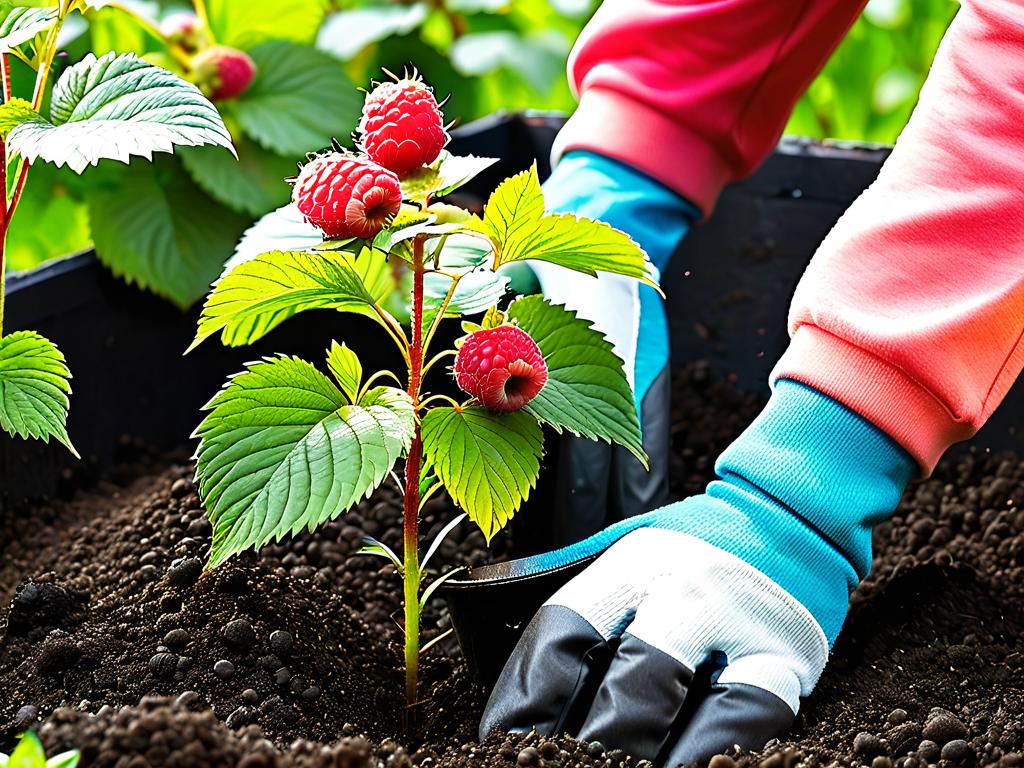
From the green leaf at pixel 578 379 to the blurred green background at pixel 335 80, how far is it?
77cm

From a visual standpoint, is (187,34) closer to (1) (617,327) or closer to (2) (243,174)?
(2) (243,174)

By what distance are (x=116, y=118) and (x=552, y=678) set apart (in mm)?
576

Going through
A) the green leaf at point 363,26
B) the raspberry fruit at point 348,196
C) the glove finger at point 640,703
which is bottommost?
the glove finger at point 640,703

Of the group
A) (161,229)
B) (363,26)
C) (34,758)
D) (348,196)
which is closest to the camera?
(34,758)

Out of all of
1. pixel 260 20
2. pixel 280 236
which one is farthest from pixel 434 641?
pixel 260 20

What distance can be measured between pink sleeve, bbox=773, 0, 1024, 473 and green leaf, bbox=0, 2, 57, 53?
2.29ft

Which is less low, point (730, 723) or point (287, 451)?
point (287, 451)

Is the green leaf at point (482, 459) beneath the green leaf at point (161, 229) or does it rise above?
beneath

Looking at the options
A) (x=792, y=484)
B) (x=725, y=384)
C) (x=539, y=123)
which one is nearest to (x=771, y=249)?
(x=725, y=384)

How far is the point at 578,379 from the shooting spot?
1066mm

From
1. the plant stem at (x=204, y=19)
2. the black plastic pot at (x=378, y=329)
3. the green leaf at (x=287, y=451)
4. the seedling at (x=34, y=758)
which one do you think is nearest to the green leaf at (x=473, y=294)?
the green leaf at (x=287, y=451)

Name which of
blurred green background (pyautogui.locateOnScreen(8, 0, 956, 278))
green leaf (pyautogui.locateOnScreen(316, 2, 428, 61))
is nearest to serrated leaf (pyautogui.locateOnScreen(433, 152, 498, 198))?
blurred green background (pyautogui.locateOnScreen(8, 0, 956, 278))

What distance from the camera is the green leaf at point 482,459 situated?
0.98 meters

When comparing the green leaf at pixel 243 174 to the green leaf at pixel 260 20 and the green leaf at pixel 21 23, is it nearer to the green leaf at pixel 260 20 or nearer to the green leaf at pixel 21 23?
the green leaf at pixel 260 20
